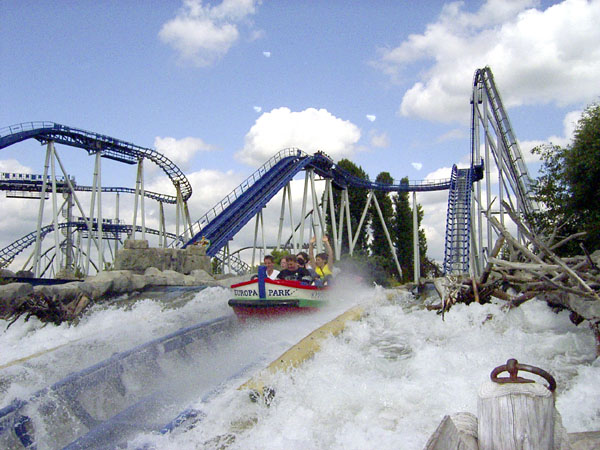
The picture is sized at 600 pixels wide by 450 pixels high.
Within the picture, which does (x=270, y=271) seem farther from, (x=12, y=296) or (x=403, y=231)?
(x=403, y=231)

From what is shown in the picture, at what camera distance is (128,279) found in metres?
13.3

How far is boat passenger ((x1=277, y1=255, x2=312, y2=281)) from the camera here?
8.91 metres

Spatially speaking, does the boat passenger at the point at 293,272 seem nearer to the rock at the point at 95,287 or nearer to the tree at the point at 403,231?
the rock at the point at 95,287

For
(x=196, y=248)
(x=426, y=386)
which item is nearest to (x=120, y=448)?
(x=426, y=386)

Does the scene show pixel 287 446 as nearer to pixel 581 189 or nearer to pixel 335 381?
pixel 335 381

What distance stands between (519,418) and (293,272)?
7.46 m

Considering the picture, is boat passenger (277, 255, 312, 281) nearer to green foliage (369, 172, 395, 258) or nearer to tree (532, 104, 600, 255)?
tree (532, 104, 600, 255)

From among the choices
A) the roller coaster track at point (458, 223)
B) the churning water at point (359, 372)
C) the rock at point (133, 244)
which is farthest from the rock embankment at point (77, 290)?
the roller coaster track at point (458, 223)

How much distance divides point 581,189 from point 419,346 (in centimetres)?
781

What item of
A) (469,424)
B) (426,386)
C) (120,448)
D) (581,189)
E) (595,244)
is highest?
→ (581,189)

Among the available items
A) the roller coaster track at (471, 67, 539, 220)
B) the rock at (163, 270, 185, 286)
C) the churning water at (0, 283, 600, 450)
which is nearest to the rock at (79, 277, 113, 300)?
the rock at (163, 270, 185, 286)

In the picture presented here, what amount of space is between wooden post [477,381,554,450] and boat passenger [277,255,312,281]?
7370 mm

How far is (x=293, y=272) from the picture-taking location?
29.4 feet

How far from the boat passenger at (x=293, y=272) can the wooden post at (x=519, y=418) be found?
7.37 meters
